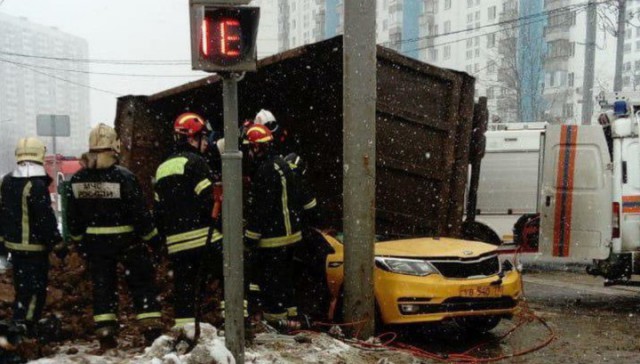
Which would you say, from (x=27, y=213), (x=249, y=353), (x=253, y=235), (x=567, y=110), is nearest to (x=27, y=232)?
(x=27, y=213)

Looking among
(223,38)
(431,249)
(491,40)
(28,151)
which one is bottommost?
(431,249)

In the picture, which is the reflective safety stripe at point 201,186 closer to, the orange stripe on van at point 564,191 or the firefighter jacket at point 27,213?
the firefighter jacket at point 27,213

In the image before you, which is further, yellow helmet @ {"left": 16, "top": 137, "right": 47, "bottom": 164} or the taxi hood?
the taxi hood

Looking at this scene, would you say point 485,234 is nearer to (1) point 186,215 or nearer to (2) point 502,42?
(1) point 186,215


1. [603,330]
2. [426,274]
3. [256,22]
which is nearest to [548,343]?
[603,330]

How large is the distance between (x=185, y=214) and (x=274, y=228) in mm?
1048

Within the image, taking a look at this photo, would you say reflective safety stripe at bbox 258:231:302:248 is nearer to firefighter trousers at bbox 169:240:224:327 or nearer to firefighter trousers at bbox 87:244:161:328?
firefighter trousers at bbox 169:240:224:327

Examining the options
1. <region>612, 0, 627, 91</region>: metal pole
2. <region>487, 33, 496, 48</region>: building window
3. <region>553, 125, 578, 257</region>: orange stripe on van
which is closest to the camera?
<region>553, 125, 578, 257</region>: orange stripe on van

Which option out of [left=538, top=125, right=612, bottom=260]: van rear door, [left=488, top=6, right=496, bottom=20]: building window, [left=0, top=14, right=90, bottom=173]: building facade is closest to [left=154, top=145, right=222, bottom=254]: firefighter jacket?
[left=538, top=125, right=612, bottom=260]: van rear door

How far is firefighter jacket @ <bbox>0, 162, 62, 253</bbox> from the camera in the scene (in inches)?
210

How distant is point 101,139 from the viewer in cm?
511

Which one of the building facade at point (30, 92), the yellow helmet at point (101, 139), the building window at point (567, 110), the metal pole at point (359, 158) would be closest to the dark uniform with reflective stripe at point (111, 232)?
the yellow helmet at point (101, 139)

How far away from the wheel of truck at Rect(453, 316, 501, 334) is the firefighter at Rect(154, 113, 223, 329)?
2.80 meters

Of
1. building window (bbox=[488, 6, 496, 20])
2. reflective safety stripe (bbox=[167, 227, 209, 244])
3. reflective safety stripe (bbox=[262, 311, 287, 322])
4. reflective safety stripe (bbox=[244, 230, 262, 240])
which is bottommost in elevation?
reflective safety stripe (bbox=[262, 311, 287, 322])
